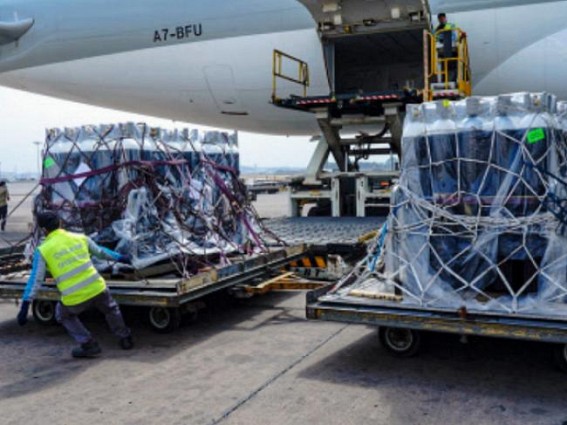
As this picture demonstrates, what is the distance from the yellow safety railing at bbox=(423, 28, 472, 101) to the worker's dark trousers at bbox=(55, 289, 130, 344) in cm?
704

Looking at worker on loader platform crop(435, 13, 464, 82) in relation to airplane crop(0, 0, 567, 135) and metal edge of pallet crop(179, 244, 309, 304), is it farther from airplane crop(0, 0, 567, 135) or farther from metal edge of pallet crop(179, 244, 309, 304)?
metal edge of pallet crop(179, 244, 309, 304)

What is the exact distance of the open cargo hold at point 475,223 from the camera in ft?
17.2

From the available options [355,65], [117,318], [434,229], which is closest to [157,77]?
[355,65]

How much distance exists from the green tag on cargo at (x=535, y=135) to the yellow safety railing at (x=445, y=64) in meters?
5.98

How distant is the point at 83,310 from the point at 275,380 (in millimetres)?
2042

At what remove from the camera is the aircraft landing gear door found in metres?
15.0

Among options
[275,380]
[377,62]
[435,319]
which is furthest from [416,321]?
[377,62]

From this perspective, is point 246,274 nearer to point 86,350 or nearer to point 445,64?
point 86,350

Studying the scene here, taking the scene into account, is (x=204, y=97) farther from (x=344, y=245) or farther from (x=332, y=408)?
(x=332, y=408)

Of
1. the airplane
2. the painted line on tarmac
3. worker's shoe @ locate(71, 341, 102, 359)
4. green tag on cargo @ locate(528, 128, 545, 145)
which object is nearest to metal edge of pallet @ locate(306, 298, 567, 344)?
the painted line on tarmac

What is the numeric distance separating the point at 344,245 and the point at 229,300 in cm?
169

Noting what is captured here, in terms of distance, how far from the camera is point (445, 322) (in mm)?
5109

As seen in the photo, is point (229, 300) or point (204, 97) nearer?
point (229, 300)

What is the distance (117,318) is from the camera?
20.4 ft
